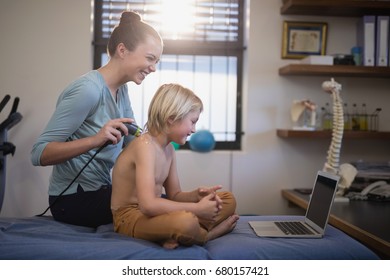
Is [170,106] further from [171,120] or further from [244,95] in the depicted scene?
[244,95]

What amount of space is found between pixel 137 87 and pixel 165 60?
279 millimetres

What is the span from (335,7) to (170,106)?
4.13 ft

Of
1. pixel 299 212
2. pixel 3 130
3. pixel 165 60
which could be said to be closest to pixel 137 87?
pixel 165 60

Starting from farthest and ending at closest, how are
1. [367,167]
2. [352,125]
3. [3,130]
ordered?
[352,125]
[367,167]
[3,130]

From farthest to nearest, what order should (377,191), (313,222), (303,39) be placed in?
(303,39), (377,191), (313,222)

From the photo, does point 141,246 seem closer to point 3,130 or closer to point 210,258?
point 210,258

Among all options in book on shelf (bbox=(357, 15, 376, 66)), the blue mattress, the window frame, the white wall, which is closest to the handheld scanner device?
the blue mattress

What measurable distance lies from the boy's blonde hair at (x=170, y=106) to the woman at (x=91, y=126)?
80 mm

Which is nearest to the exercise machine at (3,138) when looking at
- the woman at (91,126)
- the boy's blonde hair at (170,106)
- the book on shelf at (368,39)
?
the woman at (91,126)

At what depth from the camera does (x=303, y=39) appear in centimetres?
206

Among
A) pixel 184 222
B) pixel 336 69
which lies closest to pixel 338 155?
pixel 336 69

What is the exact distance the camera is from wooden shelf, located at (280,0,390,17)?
189 centimetres

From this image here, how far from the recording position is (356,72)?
76.4 inches
